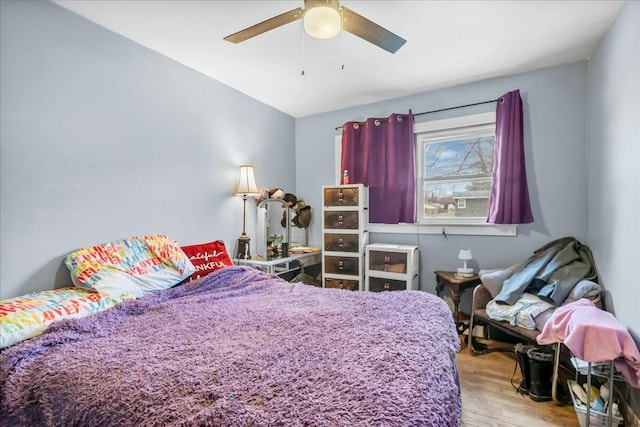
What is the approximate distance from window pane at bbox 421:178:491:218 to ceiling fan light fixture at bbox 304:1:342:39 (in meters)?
2.17

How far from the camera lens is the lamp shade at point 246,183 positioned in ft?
10.1

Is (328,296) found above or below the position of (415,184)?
below

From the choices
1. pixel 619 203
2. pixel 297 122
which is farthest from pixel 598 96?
pixel 297 122

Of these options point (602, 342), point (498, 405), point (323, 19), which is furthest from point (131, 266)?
point (602, 342)

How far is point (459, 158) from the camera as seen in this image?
126 inches

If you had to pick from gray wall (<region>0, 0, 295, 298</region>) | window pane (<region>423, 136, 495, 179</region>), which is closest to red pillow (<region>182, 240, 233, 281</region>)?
gray wall (<region>0, 0, 295, 298</region>)

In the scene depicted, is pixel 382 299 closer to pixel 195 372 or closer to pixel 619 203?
pixel 195 372

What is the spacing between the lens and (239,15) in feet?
6.46

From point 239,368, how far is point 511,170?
2781mm

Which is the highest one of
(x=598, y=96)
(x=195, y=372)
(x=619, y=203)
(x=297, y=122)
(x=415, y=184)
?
(x=297, y=122)

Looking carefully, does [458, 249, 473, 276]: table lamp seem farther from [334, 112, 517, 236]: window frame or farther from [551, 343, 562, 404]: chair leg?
[551, 343, 562, 404]: chair leg

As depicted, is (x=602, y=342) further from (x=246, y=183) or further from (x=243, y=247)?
(x=246, y=183)

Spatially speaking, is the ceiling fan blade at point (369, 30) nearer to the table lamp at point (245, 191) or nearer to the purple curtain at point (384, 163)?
the purple curtain at point (384, 163)

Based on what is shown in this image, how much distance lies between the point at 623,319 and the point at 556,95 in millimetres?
1890
